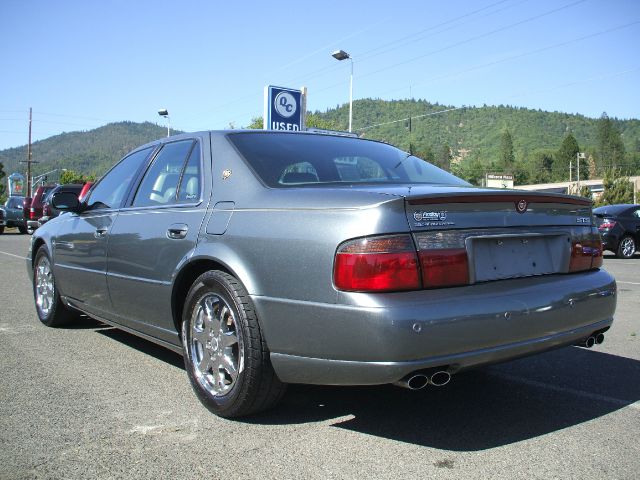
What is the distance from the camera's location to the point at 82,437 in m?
2.98

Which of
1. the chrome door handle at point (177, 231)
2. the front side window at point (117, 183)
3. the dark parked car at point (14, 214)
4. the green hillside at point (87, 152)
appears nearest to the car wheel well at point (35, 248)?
the front side window at point (117, 183)

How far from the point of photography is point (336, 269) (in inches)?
105

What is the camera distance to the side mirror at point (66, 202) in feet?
16.0

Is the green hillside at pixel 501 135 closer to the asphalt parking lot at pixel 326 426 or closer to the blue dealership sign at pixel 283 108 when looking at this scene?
the blue dealership sign at pixel 283 108

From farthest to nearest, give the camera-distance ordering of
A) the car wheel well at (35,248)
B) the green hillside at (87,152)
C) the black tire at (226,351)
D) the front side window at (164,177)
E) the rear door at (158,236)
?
1. the green hillside at (87,152)
2. the car wheel well at (35,248)
3. the front side window at (164,177)
4. the rear door at (158,236)
5. the black tire at (226,351)

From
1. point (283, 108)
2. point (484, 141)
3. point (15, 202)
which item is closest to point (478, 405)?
point (283, 108)

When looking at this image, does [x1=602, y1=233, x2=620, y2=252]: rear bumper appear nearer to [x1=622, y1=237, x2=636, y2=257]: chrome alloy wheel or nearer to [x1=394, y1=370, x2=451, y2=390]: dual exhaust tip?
[x1=622, y1=237, x2=636, y2=257]: chrome alloy wheel

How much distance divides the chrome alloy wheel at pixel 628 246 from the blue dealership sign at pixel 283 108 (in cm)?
889

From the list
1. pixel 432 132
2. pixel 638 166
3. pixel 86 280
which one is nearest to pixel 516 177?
pixel 638 166

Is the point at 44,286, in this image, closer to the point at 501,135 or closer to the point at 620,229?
the point at 620,229

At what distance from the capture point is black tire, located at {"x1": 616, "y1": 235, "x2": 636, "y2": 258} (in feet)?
52.4

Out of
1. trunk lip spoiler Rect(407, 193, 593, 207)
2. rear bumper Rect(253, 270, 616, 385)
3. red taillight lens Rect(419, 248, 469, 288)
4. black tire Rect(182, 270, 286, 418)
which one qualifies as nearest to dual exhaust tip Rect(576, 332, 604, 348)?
rear bumper Rect(253, 270, 616, 385)

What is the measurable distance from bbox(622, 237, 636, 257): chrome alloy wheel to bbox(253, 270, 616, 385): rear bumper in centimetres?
1448

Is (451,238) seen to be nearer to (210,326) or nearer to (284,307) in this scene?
(284,307)
